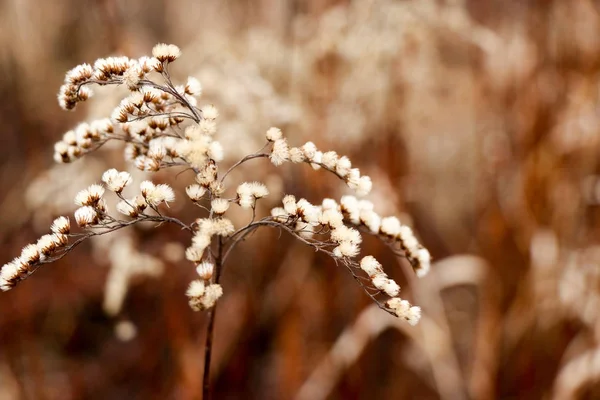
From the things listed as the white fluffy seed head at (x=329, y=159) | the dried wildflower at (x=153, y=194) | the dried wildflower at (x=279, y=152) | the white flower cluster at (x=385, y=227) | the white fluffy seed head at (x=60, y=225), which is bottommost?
the white fluffy seed head at (x=60, y=225)

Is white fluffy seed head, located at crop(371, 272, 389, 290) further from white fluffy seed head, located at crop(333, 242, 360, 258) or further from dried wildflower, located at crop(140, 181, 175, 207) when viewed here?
dried wildflower, located at crop(140, 181, 175, 207)

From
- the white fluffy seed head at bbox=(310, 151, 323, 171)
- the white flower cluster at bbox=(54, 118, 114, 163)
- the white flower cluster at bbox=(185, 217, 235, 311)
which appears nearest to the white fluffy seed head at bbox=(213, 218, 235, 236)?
the white flower cluster at bbox=(185, 217, 235, 311)

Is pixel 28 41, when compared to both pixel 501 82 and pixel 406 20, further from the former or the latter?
pixel 501 82

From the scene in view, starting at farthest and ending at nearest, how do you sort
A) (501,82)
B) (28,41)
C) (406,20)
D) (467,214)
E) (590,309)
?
(467,214) < (28,41) < (501,82) < (590,309) < (406,20)

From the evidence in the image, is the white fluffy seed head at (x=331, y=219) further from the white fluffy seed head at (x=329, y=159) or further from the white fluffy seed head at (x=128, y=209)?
the white fluffy seed head at (x=128, y=209)

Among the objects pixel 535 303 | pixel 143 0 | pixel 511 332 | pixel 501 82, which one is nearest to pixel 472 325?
pixel 511 332

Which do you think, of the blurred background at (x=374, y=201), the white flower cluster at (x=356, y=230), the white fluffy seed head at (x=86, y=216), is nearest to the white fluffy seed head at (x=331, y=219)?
the white flower cluster at (x=356, y=230)

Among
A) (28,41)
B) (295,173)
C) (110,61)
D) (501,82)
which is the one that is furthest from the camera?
(28,41)
